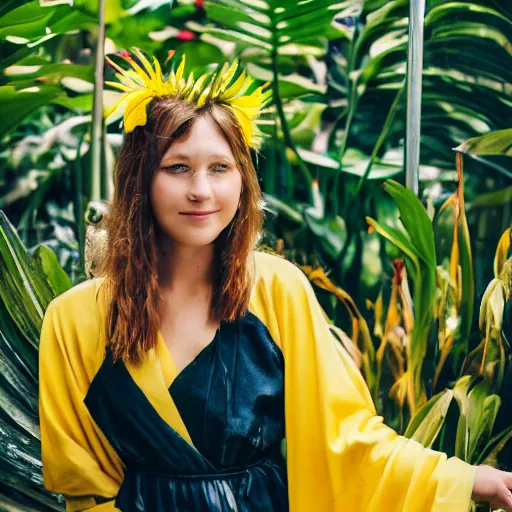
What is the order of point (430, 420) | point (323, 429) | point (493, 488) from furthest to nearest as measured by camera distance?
point (430, 420), point (323, 429), point (493, 488)

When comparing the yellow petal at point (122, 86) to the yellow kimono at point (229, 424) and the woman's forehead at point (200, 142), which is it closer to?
the woman's forehead at point (200, 142)

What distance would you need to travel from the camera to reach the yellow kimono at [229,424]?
162 cm

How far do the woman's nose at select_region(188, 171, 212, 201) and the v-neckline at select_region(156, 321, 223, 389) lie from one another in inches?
11.9

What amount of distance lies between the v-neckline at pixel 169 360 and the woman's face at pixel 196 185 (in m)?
0.22

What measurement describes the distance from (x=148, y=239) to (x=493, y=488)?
2.89 ft

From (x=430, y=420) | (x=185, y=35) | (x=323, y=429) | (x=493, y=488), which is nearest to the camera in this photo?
(x=493, y=488)

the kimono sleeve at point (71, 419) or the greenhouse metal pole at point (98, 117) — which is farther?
the greenhouse metal pole at point (98, 117)

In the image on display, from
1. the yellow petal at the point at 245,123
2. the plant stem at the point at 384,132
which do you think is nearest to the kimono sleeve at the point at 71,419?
the yellow petal at the point at 245,123

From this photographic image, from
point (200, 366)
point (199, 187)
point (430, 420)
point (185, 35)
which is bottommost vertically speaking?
point (430, 420)

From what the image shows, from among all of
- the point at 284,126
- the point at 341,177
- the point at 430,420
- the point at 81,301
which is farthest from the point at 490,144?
the point at 81,301

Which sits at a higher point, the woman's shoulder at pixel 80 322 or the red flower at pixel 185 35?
the red flower at pixel 185 35

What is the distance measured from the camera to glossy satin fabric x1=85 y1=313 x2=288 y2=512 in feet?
5.33

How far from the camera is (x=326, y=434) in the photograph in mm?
1649

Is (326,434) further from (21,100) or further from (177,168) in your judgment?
(21,100)
